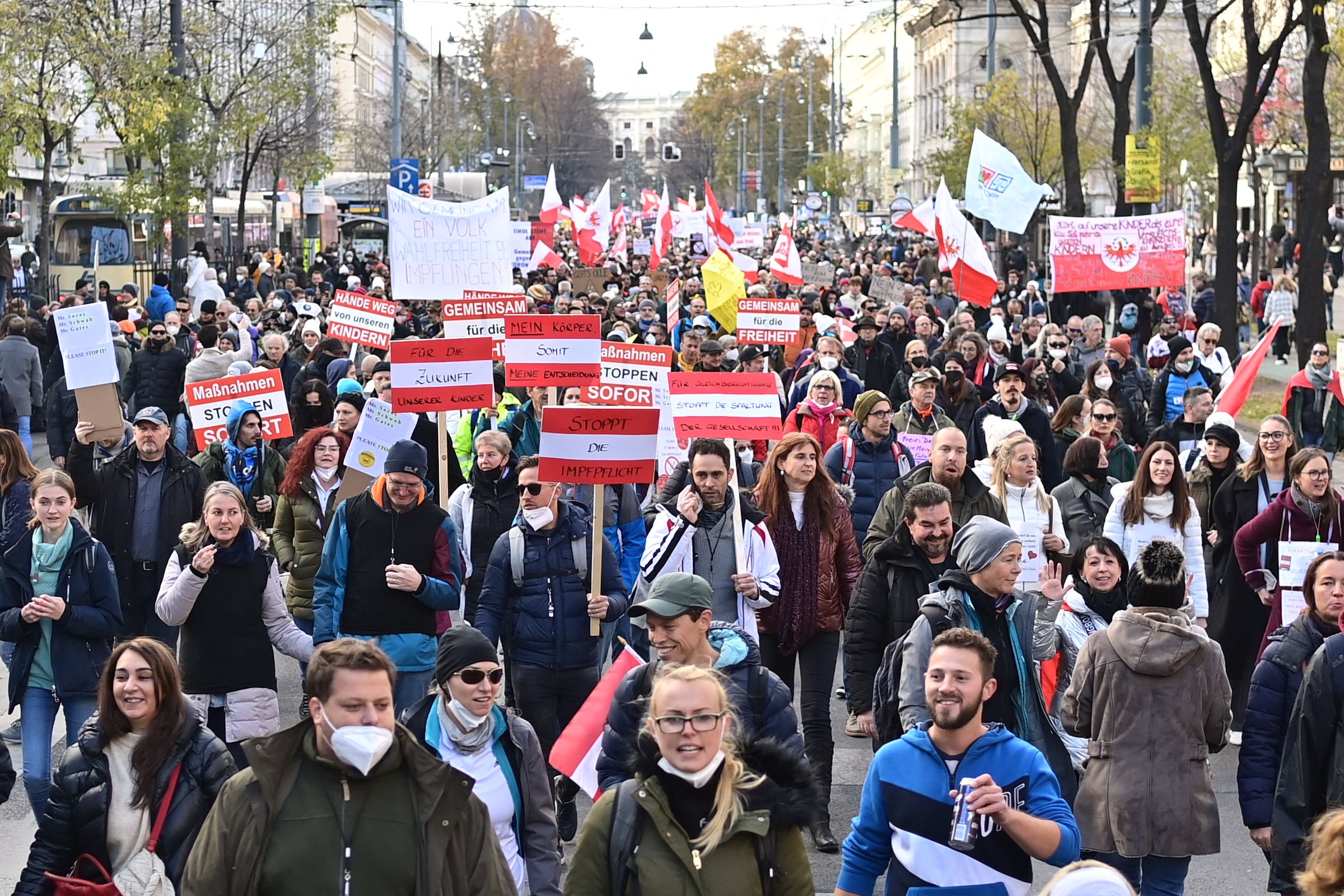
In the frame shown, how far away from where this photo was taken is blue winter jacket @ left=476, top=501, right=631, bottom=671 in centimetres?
745

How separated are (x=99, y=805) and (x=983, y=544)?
2.71 meters

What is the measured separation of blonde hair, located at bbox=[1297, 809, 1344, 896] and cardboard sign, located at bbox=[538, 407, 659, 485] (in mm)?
4783

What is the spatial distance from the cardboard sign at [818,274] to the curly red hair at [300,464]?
32.8 m

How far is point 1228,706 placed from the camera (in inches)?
235

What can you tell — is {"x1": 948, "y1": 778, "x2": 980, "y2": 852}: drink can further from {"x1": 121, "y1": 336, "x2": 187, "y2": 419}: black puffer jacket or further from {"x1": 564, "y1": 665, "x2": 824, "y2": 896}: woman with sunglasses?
{"x1": 121, "y1": 336, "x2": 187, "y2": 419}: black puffer jacket

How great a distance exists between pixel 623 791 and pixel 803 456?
382cm

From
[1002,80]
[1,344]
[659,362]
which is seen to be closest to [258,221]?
[1002,80]

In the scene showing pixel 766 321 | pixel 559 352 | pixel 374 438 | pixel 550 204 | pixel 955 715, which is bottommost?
pixel 955 715

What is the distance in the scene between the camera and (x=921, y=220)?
95.8ft

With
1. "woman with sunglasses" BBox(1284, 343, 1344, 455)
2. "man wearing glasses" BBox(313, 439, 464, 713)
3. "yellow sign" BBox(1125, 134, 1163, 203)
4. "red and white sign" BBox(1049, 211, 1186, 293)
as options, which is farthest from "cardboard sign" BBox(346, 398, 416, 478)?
"yellow sign" BBox(1125, 134, 1163, 203)

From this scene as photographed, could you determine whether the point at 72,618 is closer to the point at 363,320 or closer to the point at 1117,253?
the point at 363,320

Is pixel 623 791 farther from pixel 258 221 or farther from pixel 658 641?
pixel 258 221

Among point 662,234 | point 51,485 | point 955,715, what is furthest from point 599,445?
point 662,234

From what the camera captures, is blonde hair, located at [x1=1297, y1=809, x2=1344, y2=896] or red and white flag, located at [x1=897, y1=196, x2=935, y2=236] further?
red and white flag, located at [x1=897, y1=196, x2=935, y2=236]
